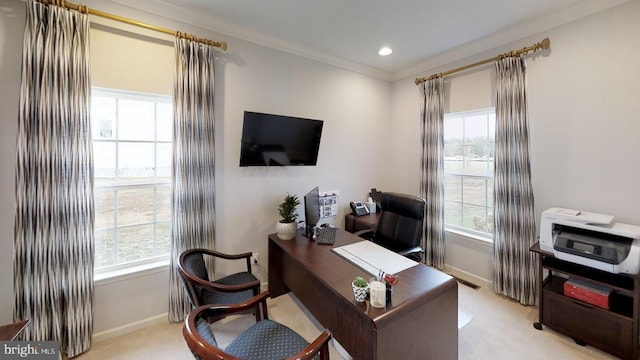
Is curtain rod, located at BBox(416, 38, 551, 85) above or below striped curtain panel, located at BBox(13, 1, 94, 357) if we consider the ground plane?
above

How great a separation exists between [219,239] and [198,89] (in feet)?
4.86

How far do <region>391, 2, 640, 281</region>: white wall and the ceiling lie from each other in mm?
185


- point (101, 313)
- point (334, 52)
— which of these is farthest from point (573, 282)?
point (101, 313)

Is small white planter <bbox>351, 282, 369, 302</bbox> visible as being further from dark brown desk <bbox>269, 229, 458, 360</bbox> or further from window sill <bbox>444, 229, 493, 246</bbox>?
window sill <bbox>444, 229, 493, 246</bbox>

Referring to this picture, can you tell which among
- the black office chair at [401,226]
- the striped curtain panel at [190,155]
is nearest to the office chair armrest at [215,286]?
the striped curtain panel at [190,155]

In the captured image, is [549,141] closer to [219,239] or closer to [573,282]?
[573,282]

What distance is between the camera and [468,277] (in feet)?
10.2

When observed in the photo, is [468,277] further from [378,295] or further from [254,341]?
[254,341]

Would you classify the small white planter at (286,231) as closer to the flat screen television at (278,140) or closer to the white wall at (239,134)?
the white wall at (239,134)

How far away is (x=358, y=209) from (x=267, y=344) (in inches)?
89.1

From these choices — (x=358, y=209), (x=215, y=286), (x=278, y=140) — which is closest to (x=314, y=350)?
(x=215, y=286)

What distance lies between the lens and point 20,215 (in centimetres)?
170

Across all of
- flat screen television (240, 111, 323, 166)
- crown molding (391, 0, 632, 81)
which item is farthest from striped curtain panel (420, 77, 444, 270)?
flat screen television (240, 111, 323, 166)

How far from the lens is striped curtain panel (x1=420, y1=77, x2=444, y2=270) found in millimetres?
3250
